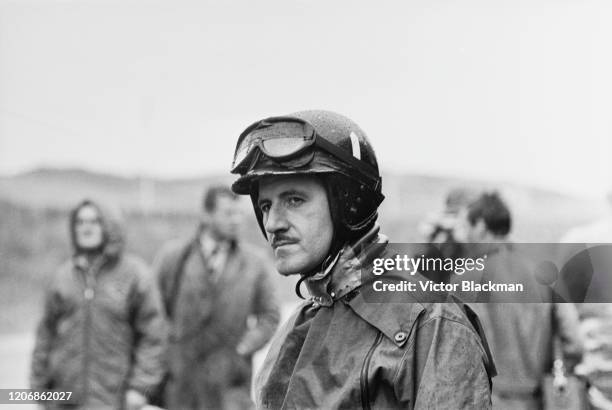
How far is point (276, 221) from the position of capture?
202cm

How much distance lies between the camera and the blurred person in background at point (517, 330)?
3346 millimetres

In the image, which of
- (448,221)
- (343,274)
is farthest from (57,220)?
(343,274)

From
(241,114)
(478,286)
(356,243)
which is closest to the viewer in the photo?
(356,243)

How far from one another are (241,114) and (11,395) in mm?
1623

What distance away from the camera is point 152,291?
4297mm

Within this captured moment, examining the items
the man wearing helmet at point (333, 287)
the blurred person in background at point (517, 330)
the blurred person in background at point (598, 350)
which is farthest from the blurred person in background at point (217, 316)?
the man wearing helmet at point (333, 287)

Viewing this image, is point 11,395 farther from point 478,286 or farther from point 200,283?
point 478,286

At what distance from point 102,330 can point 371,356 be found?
261 centimetres

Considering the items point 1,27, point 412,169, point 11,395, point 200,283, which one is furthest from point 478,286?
point 1,27

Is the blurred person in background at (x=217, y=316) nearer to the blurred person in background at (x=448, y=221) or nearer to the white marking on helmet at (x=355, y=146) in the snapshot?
the blurred person in background at (x=448, y=221)

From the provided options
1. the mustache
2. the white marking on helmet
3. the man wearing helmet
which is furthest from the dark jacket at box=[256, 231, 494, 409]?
the white marking on helmet

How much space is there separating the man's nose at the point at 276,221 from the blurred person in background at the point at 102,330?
234cm

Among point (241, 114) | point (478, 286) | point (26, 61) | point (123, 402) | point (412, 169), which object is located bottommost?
point (123, 402)

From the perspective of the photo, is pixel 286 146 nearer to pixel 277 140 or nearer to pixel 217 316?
pixel 277 140
